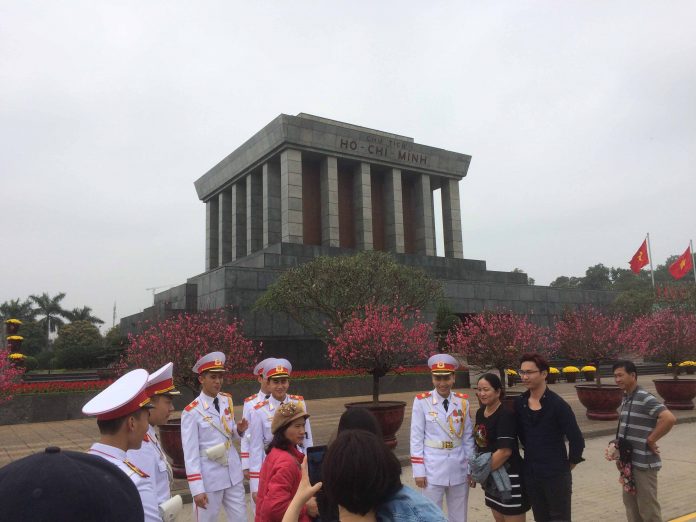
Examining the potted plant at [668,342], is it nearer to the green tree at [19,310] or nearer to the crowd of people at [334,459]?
the crowd of people at [334,459]

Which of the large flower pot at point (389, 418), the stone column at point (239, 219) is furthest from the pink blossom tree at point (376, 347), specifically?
the stone column at point (239, 219)

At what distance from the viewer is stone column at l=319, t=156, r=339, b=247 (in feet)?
111

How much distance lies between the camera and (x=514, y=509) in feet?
14.1

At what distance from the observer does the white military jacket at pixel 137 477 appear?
258cm

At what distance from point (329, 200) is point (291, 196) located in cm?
292

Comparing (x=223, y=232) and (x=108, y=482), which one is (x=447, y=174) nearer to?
(x=223, y=232)

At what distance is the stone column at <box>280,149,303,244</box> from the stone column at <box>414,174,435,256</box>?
34.0 ft

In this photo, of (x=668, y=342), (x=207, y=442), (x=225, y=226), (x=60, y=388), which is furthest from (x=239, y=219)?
(x=207, y=442)

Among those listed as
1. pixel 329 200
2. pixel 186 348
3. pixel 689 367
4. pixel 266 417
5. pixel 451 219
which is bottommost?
pixel 689 367

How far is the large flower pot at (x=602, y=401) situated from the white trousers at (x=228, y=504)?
10255 millimetres

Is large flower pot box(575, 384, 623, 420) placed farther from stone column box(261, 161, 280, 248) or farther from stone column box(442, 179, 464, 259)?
stone column box(442, 179, 464, 259)

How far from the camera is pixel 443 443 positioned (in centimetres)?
503

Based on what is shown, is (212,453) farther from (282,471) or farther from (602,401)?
(602,401)

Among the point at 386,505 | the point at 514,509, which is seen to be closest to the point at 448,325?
the point at 514,509
